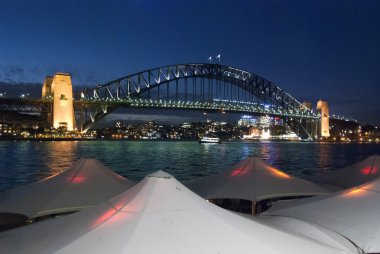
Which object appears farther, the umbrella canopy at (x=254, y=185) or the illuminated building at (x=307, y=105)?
the illuminated building at (x=307, y=105)

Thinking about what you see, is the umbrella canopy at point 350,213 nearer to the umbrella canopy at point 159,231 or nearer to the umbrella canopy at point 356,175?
the umbrella canopy at point 159,231

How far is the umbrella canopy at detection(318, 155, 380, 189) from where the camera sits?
12.9m

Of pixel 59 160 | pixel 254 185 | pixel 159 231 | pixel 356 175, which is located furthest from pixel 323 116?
pixel 159 231

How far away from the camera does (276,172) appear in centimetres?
1127

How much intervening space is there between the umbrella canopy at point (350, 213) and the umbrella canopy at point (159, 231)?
2.33 feet

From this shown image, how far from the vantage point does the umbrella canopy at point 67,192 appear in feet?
27.0

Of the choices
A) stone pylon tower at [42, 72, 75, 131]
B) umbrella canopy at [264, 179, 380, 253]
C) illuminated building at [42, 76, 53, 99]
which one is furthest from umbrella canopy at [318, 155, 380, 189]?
illuminated building at [42, 76, 53, 99]

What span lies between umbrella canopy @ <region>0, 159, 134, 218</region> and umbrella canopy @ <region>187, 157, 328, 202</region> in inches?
84.5

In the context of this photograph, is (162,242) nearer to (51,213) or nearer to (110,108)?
(51,213)

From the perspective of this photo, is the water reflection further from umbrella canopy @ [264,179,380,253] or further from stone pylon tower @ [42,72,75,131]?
stone pylon tower @ [42,72,75,131]

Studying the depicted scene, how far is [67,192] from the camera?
869 centimetres

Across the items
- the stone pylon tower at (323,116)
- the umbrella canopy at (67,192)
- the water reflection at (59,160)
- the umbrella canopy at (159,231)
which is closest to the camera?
the umbrella canopy at (159,231)

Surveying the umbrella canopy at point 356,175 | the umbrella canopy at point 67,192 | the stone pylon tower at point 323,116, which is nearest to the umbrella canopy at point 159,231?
the umbrella canopy at point 67,192

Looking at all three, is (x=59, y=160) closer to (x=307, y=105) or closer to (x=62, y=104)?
(x=62, y=104)
